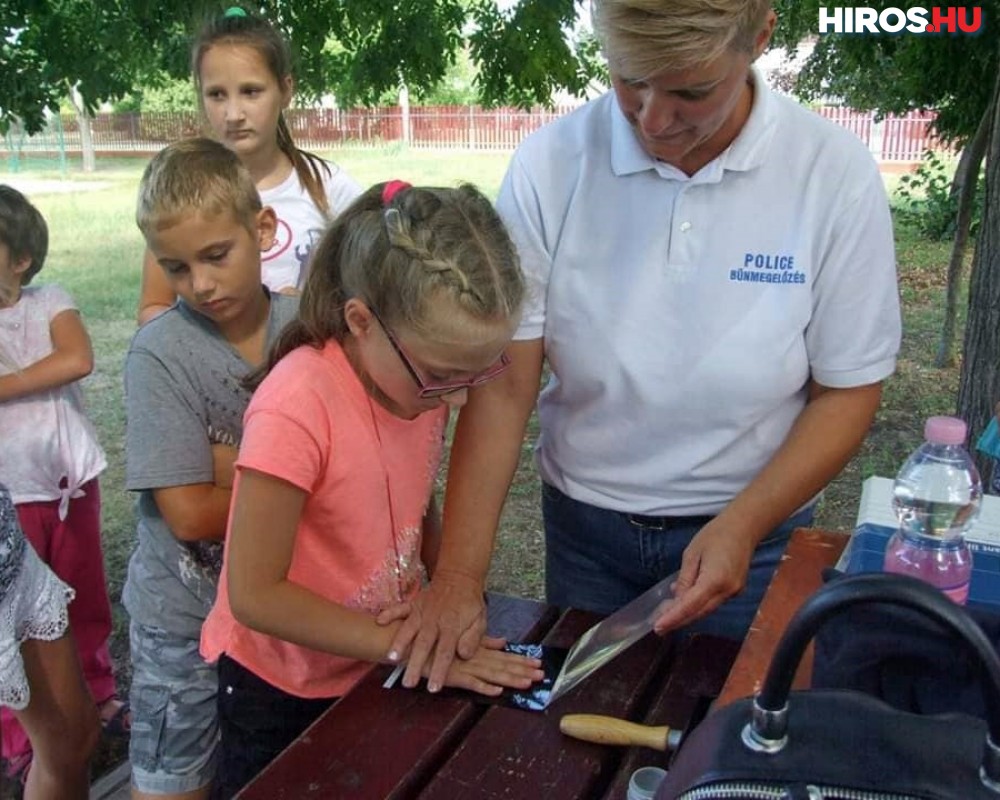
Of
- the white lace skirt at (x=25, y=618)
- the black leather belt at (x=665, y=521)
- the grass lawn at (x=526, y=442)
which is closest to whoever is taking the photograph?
the black leather belt at (x=665, y=521)

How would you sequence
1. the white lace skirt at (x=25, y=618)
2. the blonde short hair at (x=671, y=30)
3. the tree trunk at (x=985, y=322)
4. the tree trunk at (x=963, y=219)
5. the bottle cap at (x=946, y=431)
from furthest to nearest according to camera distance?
the tree trunk at (x=963, y=219)
the tree trunk at (x=985, y=322)
the white lace skirt at (x=25, y=618)
the bottle cap at (x=946, y=431)
the blonde short hair at (x=671, y=30)

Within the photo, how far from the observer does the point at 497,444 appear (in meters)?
1.65

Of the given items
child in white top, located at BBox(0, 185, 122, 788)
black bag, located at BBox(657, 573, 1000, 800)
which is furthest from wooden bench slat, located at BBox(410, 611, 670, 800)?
child in white top, located at BBox(0, 185, 122, 788)

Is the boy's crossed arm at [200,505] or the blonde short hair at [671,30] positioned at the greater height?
the blonde short hair at [671,30]

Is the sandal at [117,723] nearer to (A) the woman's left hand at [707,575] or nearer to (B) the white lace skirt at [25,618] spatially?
(B) the white lace skirt at [25,618]

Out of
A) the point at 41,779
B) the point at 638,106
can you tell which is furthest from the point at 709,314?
the point at 41,779

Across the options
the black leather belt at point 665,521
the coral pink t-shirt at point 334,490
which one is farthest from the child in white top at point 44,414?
the black leather belt at point 665,521

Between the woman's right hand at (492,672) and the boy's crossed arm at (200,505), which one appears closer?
the woman's right hand at (492,672)

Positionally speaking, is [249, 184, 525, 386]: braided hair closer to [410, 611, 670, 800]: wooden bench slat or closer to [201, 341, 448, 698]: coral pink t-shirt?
[201, 341, 448, 698]: coral pink t-shirt

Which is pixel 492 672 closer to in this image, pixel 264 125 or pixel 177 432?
pixel 177 432

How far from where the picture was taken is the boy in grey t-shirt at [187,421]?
5.77ft

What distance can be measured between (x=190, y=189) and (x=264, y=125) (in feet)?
2.78

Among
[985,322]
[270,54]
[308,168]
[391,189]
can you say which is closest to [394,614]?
[391,189]

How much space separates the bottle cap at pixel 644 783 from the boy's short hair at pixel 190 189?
1154 mm
